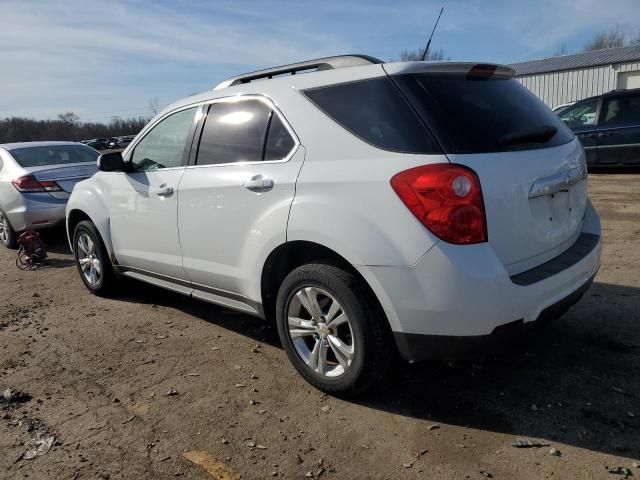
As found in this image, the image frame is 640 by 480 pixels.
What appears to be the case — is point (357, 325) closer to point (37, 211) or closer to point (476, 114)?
point (476, 114)

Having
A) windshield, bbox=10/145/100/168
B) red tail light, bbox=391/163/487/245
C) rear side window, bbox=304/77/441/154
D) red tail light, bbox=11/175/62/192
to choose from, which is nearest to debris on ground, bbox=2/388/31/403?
rear side window, bbox=304/77/441/154

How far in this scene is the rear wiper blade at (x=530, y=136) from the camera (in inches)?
106

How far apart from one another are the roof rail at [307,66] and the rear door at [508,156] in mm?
508

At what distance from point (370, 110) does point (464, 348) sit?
4.27ft

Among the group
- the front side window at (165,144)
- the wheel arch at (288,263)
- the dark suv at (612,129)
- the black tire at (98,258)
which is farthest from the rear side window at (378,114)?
the dark suv at (612,129)

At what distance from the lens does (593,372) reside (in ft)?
10.3

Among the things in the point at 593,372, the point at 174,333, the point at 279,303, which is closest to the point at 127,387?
the point at 174,333

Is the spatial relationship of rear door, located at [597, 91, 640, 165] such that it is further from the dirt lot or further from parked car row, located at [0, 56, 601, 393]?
parked car row, located at [0, 56, 601, 393]

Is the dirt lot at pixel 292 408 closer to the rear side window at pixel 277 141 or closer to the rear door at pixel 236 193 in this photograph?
the rear door at pixel 236 193

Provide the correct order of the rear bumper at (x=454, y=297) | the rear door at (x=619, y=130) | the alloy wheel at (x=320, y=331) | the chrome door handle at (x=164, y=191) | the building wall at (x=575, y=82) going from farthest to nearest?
the building wall at (x=575, y=82) → the rear door at (x=619, y=130) → the chrome door handle at (x=164, y=191) → the alloy wheel at (x=320, y=331) → the rear bumper at (x=454, y=297)

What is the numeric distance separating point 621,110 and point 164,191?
33.6ft

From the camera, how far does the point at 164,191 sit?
156 inches

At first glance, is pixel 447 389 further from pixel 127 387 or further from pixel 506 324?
pixel 127 387

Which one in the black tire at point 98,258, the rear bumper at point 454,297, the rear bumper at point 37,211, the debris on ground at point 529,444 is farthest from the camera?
the rear bumper at point 37,211
